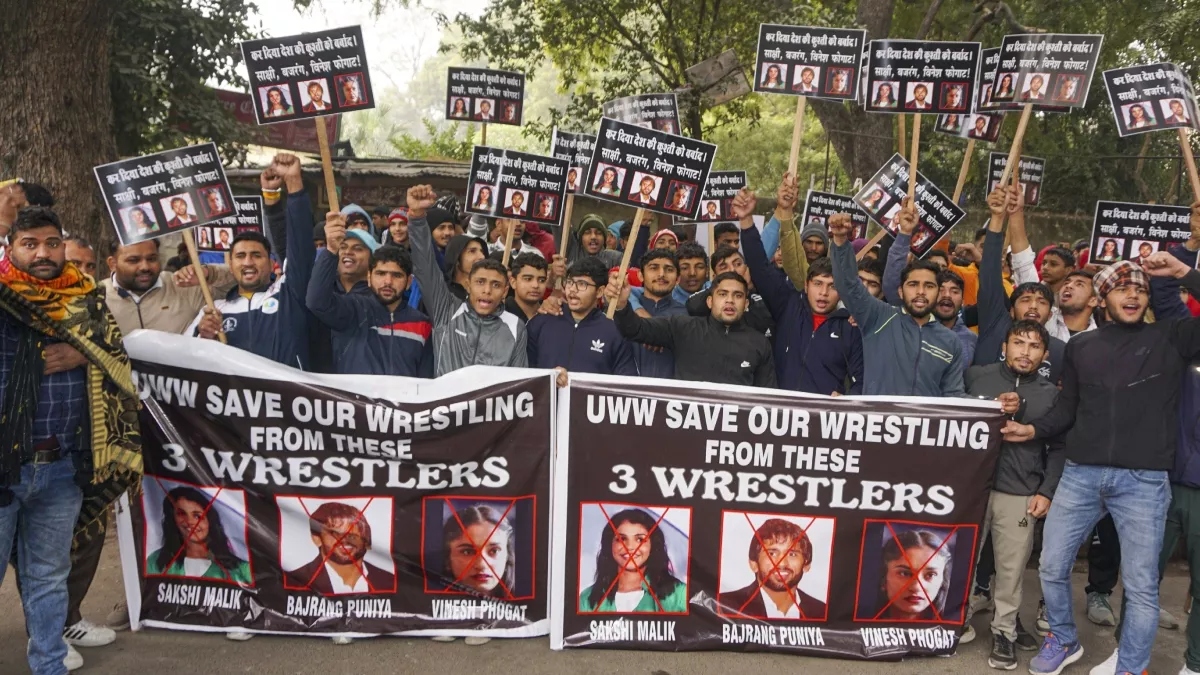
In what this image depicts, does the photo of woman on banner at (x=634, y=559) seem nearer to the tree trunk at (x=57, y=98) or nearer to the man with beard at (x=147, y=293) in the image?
the man with beard at (x=147, y=293)

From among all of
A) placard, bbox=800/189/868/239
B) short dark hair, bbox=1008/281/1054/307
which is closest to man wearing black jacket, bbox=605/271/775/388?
short dark hair, bbox=1008/281/1054/307

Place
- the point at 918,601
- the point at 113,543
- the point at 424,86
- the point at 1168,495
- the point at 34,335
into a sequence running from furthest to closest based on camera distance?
the point at 424,86, the point at 113,543, the point at 918,601, the point at 1168,495, the point at 34,335

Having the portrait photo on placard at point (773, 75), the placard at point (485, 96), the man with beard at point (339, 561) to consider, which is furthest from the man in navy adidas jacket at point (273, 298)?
the placard at point (485, 96)

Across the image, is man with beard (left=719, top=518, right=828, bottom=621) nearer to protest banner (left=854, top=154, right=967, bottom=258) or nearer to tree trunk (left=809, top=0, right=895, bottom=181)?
protest banner (left=854, top=154, right=967, bottom=258)

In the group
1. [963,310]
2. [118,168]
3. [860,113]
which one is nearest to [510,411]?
[118,168]

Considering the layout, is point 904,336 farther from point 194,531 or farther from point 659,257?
point 194,531

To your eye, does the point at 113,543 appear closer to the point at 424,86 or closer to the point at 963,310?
the point at 963,310

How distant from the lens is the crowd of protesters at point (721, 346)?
4496mm

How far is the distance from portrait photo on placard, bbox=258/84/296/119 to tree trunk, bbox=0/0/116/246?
3.09m

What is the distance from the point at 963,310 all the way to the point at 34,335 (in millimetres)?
5881

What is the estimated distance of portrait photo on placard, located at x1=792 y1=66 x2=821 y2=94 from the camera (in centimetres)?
705

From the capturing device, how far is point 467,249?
23.1 ft

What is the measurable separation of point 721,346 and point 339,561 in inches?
94.1

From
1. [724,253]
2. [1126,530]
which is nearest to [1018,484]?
[1126,530]
